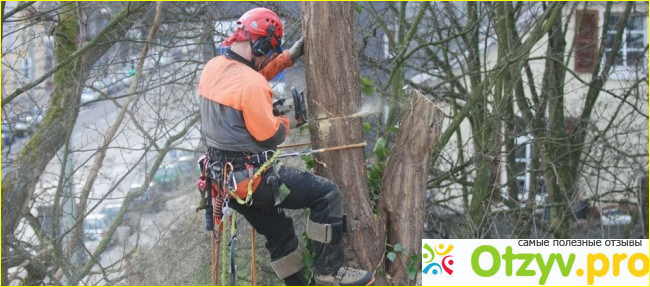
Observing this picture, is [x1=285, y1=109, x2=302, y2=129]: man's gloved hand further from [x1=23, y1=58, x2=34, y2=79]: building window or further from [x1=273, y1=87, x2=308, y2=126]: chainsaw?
[x1=23, y1=58, x2=34, y2=79]: building window

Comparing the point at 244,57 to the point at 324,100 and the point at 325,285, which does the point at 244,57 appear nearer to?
the point at 324,100

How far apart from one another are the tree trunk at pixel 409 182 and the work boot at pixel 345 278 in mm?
282

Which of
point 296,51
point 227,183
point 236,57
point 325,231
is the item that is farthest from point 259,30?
point 325,231

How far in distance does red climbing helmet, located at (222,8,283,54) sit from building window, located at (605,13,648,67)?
6.77 m

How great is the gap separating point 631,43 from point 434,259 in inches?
427

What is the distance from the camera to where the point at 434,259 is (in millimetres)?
6277

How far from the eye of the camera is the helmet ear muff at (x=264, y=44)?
541 centimetres

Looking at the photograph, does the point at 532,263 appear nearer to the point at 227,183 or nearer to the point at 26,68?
the point at 227,183

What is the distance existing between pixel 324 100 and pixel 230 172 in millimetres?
766

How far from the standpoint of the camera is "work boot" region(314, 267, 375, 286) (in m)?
5.66

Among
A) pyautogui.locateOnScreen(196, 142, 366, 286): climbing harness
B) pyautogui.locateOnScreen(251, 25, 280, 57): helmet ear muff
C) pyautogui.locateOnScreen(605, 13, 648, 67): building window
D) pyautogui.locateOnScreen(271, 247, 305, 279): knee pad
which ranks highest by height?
pyautogui.locateOnScreen(605, 13, 648, 67): building window

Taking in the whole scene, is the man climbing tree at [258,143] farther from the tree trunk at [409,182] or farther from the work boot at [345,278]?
the tree trunk at [409,182]

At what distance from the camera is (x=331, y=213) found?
553cm

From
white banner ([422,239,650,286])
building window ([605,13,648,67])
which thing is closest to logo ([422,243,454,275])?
white banner ([422,239,650,286])
